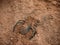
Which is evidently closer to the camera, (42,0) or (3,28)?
(3,28)

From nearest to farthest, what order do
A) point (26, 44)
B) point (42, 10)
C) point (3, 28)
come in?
point (26, 44) < point (3, 28) < point (42, 10)

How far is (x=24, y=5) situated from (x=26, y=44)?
522mm

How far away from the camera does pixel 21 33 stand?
63.7 inches

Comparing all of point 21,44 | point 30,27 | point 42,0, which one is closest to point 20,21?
point 30,27

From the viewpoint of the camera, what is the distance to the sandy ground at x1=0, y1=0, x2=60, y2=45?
156 centimetres

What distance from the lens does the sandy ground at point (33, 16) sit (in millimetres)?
1561

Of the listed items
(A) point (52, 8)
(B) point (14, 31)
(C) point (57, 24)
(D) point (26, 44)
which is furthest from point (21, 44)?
(A) point (52, 8)

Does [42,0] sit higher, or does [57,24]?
[42,0]

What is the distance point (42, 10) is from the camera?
5.84 ft

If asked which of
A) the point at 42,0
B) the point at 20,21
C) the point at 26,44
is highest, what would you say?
the point at 42,0

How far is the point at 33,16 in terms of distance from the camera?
174cm

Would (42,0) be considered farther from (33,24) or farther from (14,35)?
(14,35)

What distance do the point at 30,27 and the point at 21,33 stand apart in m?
0.12

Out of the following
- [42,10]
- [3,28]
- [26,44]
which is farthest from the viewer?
[42,10]
